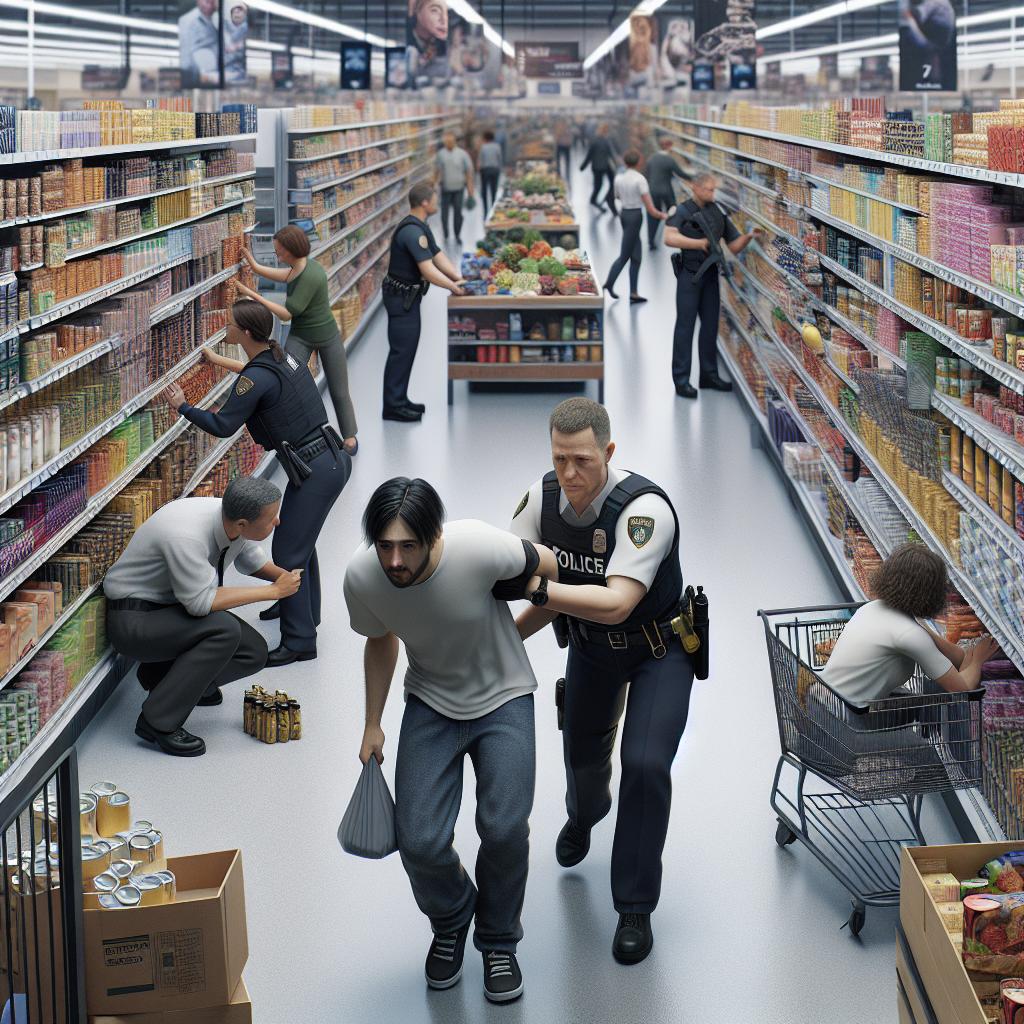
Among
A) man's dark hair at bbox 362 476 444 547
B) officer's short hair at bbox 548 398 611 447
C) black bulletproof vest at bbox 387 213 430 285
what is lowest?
man's dark hair at bbox 362 476 444 547

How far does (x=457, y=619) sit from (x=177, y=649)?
2.34 m

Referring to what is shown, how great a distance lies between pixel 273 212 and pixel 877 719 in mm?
8763

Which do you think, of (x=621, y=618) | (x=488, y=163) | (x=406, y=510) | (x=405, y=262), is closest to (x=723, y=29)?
(x=405, y=262)

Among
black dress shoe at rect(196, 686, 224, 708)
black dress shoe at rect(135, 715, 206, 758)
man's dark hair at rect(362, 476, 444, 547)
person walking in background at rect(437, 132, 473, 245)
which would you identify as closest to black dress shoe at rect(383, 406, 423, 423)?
black dress shoe at rect(196, 686, 224, 708)

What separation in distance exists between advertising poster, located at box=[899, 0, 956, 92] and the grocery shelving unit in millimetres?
961

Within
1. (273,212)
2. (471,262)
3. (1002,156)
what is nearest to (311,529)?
(1002,156)

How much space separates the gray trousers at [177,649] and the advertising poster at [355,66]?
1300 centimetres

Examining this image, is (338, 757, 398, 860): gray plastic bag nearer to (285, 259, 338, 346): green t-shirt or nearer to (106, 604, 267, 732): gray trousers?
(106, 604, 267, 732): gray trousers

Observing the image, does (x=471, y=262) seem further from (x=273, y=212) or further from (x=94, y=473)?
(x=94, y=473)

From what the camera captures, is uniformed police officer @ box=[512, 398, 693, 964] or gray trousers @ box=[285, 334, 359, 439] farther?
gray trousers @ box=[285, 334, 359, 439]

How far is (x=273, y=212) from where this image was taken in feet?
38.5

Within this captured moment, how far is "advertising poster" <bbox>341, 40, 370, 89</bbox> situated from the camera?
17.3m

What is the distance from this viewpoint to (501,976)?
3.77 m

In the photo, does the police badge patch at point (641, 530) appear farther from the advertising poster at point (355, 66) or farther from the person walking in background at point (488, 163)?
the person walking in background at point (488, 163)
